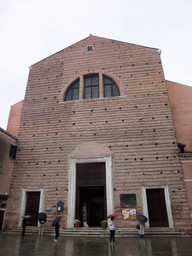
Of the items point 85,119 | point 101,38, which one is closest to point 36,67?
point 101,38

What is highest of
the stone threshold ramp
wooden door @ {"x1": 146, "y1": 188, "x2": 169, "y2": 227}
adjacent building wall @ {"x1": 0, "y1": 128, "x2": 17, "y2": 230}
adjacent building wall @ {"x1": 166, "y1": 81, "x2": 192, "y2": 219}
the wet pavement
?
adjacent building wall @ {"x1": 166, "y1": 81, "x2": 192, "y2": 219}

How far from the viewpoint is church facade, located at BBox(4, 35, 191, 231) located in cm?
954

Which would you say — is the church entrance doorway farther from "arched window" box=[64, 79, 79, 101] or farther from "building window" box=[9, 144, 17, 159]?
"arched window" box=[64, 79, 79, 101]

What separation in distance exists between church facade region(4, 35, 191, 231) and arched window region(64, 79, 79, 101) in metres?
0.07

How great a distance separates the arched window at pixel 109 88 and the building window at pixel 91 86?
515 millimetres

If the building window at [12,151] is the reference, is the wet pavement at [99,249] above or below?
below

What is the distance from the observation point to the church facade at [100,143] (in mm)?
9539

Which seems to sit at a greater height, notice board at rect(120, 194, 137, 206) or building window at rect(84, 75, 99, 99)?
building window at rect(84, 75, 99, 99)

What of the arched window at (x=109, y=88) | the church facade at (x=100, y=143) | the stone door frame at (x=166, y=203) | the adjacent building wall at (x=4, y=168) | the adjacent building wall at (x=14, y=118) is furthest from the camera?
the adjacent building wall at (x=14, y=118)

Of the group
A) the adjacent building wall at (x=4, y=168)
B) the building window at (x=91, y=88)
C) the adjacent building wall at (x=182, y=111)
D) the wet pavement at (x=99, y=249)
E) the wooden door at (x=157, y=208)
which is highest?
the building window at (x=91, y=88)

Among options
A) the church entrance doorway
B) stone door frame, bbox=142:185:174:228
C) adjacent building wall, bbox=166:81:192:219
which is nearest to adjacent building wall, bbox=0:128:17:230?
the church entrance doorway

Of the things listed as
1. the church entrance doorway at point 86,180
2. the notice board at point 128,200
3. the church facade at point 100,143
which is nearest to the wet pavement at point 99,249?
the notice board at point 128,200

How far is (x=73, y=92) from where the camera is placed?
509 inches

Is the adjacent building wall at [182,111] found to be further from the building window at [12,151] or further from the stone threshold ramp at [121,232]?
the building window at [12,151]
